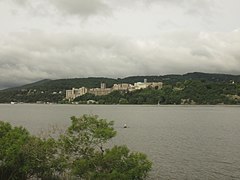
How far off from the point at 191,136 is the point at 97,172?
57981mm

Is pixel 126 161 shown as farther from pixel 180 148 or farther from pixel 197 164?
pixel 180 148

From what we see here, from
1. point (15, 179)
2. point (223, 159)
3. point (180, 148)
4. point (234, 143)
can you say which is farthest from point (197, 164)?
point (15, 179)

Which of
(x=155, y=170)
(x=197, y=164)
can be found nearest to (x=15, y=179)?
(x=155, y=170)

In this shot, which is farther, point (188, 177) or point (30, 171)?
point (188, 177)

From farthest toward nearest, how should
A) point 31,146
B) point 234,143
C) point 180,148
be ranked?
point 234,143, point 180,148, point 31,146

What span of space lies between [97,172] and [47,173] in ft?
25.1

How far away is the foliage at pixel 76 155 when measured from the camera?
2686 centimetres

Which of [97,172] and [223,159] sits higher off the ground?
[97,172]

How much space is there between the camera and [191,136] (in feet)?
269

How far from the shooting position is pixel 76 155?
29.3 m

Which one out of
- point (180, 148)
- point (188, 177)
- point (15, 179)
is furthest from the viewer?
point (180, 148)

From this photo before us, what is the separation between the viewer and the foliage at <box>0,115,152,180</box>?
26859 millimetres

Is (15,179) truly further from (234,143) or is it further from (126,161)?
(234,143)

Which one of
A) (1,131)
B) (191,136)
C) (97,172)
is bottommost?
(191,136)
